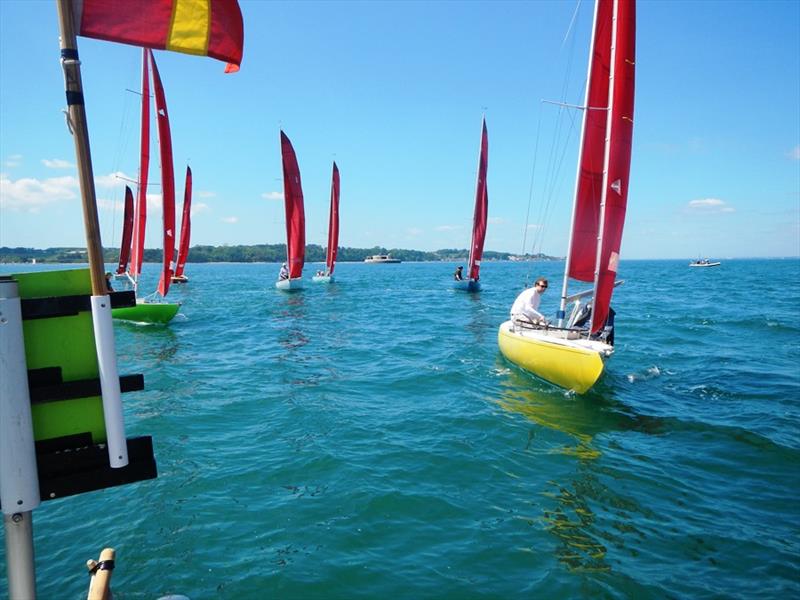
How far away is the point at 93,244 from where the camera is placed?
8.33ft

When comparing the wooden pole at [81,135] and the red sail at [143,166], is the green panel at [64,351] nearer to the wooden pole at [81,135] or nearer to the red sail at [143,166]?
the wooden pole at [81,135]

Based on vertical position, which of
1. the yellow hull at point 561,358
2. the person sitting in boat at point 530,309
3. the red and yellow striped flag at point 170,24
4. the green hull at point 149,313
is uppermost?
the red and yellow striped flag at point 170,24

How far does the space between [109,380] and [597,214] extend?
12.5 meters

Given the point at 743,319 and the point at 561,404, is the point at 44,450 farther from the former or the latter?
the point at 743,319

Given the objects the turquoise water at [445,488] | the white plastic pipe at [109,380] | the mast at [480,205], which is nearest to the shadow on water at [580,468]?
the turquoise water at [445,488]

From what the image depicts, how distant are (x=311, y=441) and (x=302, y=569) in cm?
335

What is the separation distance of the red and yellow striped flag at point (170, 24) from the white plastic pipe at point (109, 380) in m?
1.70

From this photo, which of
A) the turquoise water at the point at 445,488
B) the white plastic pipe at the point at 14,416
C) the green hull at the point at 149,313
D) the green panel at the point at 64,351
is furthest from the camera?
the green hull at the point at 149,313

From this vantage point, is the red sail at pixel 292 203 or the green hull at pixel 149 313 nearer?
the green hull at pixel 149 313

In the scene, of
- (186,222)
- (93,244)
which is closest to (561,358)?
(93,244)

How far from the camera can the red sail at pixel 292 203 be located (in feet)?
116

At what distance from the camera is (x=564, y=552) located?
17.1 ft

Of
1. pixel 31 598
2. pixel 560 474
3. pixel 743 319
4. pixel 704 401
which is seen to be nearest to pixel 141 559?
pixel 31 598

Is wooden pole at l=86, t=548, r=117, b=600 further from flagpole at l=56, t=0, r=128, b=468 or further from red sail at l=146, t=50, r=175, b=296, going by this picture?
red sail at l=146, t=50, r=175, b=296
